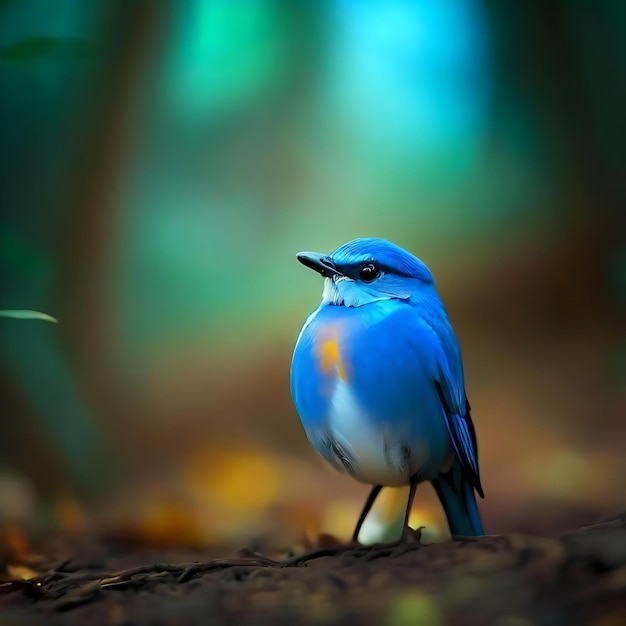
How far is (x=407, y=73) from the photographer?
1465mm

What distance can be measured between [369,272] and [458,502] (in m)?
0.45

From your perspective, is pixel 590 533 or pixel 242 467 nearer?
pixel 590 533

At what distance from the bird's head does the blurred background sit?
314 millimetres

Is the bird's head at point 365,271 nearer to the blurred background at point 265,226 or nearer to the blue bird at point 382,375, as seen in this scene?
the blue bird at point 382,375

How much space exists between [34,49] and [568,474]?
4.68ft

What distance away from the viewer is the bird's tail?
1.22m

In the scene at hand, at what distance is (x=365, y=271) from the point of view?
1164 millimetres

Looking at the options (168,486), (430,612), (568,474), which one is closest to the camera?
(430,612)

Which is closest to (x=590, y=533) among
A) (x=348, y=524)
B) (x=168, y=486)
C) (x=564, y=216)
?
(x=348, y=524)

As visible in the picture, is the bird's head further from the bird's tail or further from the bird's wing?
the bird's tail

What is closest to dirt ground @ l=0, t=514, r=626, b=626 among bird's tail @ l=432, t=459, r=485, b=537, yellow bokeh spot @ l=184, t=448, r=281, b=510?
bird's tail @ l=432, t=459, r=485, b=537

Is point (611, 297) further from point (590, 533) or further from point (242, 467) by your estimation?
point (242, 467)

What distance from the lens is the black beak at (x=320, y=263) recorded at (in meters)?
1.17

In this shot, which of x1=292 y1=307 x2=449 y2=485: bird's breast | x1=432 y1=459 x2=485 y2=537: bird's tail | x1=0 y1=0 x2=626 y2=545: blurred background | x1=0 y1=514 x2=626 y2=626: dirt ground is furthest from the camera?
x1=0 y1=0 x2=626 y2=545: blurred background
